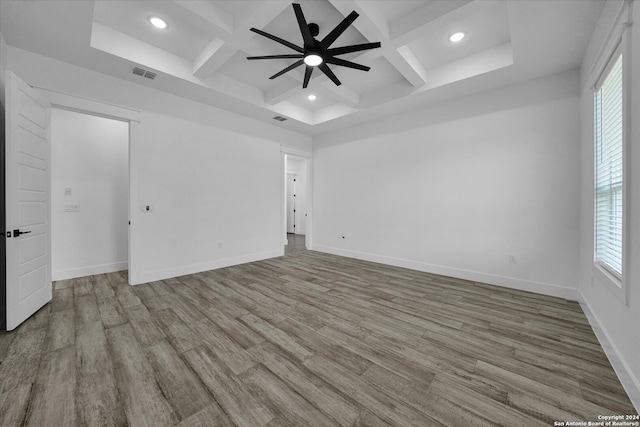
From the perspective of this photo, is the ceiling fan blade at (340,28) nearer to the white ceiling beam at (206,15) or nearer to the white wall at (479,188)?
the white ceiling beam at (206,15)

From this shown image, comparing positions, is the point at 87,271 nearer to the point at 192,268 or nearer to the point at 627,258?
the point at 192,268

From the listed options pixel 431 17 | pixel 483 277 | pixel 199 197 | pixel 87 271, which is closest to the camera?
pixel 431 17

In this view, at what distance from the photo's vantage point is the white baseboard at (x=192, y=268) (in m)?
3.58

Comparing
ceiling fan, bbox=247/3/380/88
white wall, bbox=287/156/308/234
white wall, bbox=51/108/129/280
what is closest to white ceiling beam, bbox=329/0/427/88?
ceiling fan, bbox=247/3/380/88

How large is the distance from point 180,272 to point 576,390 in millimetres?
4677

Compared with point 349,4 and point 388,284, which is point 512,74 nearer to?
point 349,4

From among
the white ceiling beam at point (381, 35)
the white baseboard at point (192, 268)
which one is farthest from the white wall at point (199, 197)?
the white ceiling beam at point (381, 35)

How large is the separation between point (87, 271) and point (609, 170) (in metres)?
6.90

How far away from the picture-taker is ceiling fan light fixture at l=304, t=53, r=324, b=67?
8.49 ft

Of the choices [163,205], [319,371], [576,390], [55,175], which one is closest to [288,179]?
[163,205]

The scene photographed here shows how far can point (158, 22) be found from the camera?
271 centimetres

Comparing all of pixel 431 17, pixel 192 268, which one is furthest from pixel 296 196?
pixel 431 17

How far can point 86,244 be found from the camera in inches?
157

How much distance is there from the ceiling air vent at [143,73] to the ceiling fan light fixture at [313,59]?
223 centimetres
